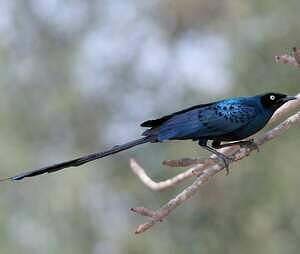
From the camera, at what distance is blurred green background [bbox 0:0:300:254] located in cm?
1230

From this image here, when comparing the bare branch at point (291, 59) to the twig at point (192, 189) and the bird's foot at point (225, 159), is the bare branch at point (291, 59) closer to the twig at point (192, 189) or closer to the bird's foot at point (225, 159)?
the twig at point (192, 189)

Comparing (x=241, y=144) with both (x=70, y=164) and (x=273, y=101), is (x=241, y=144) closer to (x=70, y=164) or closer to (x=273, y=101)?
(x=273, y=101)

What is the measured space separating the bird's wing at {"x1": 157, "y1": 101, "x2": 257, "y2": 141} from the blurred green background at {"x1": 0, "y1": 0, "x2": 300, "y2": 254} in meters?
6.63

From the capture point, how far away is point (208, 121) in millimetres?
4766

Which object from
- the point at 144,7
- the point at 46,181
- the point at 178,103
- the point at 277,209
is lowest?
the point at 277,209

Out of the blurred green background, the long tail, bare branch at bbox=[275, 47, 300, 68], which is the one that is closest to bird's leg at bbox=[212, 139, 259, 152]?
bare branch at bbox=[275, 47, 300, 68]

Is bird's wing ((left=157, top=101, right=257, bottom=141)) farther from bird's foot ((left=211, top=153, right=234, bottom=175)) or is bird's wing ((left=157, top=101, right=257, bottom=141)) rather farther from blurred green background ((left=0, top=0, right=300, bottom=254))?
blurred green background ((left=0, top=0, right=300, bottom=254))

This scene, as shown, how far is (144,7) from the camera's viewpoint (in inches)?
688

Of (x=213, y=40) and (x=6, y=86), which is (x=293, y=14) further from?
(x=6, y=86)

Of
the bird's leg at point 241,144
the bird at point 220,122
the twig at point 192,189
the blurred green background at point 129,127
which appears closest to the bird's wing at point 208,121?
the bird at point 220,122

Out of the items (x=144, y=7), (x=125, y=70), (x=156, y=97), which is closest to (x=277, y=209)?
(x=156, y=97)

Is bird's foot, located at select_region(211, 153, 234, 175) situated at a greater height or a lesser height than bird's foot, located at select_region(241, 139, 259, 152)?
lesser

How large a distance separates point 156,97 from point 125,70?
4.49 feet

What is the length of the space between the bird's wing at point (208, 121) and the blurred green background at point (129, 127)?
6.63 metres
